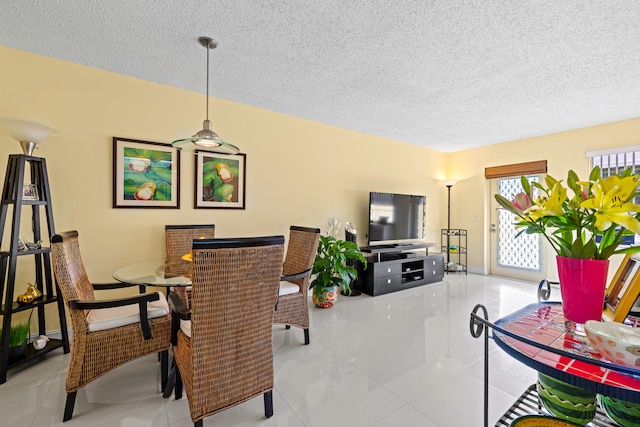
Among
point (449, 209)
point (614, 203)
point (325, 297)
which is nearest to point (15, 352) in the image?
point (325, 297)

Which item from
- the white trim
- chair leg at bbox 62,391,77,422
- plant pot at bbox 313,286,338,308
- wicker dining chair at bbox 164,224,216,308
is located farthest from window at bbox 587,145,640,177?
chair leg at bbox 62,391,77,422

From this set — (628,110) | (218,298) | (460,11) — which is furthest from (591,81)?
(218,298)

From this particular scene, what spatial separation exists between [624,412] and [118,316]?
248 centimetres

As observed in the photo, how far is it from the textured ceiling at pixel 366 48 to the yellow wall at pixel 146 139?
0.67 feet

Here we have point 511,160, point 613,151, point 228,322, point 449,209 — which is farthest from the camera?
point 449,209

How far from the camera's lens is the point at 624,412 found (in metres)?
0.96

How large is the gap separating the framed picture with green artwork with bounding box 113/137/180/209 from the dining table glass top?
830 mm

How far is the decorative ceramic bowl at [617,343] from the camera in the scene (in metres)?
0.76

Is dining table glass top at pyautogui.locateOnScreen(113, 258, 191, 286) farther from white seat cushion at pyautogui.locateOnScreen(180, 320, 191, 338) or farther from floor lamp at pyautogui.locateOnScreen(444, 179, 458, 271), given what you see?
floor lamp at pyautogui.locateOnScreen(444, 179, 458, 271)

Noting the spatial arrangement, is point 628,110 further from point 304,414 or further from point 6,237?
point 6,237

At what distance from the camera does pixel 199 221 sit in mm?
3174

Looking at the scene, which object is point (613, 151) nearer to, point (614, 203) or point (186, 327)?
point (614, 203)

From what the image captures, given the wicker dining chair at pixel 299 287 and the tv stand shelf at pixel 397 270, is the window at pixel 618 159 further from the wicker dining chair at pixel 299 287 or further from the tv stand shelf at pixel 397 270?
the wicker dining chair at pixel 299 287

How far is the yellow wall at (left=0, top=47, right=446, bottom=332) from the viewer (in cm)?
243
